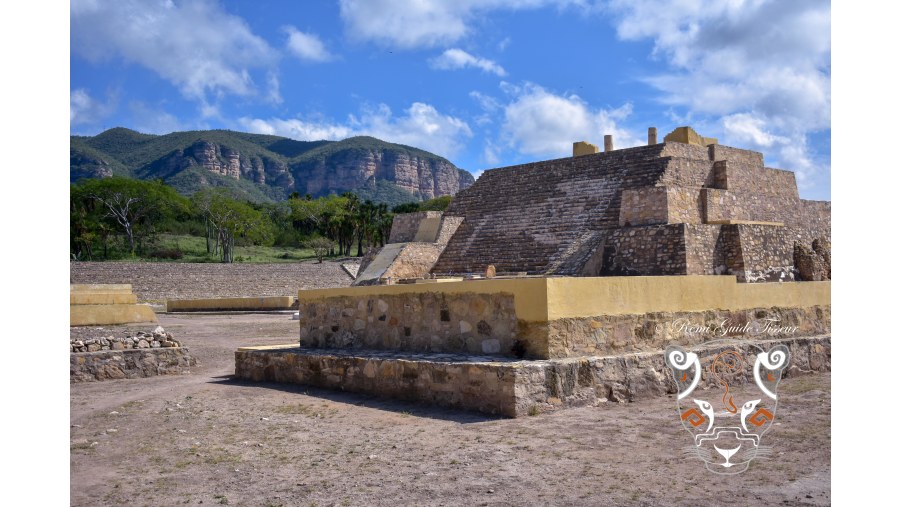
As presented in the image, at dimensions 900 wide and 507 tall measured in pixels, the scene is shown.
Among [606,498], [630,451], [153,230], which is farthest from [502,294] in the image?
[153,230]

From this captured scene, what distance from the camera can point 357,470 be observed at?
3.73 meters

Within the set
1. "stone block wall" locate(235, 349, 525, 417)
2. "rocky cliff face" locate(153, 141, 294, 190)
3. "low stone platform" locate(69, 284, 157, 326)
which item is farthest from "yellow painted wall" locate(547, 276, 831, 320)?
"rocky cliff face" locate(153, 141, 294, 190)

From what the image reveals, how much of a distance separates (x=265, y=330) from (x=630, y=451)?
9.92 m

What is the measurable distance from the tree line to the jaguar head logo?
3138cm

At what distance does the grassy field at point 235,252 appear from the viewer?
3772cm

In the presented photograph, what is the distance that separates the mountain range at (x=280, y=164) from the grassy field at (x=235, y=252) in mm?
32180

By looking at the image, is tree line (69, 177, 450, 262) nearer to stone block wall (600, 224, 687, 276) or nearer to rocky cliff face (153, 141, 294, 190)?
stone block wall (600, 224, 687, 276)

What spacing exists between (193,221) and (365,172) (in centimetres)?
5275

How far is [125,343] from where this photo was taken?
8062mm

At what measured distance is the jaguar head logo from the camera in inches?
147

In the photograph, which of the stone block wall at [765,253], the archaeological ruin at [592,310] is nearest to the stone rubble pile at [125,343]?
the archaeological ruin at [592,310]

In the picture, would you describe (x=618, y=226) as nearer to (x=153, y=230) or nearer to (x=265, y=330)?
(x=265, y=330)

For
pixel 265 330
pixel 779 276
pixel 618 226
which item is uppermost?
pixel 618 226

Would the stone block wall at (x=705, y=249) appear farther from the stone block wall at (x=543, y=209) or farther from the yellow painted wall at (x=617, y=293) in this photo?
the yellow painted wall at (x=617, y=293)
